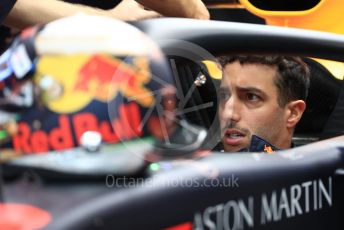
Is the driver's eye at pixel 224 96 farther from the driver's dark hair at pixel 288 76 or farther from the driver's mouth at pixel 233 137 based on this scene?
the driver's dark hair at pixel 288 76

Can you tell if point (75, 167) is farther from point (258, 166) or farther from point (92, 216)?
point (258, 166)

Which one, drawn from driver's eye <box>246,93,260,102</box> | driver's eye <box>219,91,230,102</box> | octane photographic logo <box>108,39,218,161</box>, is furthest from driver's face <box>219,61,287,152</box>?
octane photographic logo <box>108,39,218,161</box>

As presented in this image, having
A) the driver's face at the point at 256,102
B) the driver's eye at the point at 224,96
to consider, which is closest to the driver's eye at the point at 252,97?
the driver's face at the point at 256,102

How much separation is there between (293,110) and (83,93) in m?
1.01

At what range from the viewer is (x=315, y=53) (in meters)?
1.34

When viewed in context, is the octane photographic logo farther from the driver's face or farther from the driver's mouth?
the driver's face

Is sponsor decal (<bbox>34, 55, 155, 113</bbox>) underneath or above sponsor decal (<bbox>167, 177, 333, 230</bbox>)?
above

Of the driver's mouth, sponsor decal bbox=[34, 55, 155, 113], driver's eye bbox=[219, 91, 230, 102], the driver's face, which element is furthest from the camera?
the driver's face

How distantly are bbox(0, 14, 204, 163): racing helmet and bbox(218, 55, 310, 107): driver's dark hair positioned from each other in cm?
82

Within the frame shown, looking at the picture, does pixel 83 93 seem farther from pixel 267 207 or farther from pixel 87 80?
pixel 267 207

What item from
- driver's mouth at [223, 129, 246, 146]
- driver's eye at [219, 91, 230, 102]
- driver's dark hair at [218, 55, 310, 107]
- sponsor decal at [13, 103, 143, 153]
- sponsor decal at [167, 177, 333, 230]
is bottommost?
sponsor decal at [167, 177, 333, 230]

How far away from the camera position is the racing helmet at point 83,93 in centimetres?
98

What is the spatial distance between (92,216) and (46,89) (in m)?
0.19

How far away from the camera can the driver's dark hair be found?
5.97 ft
